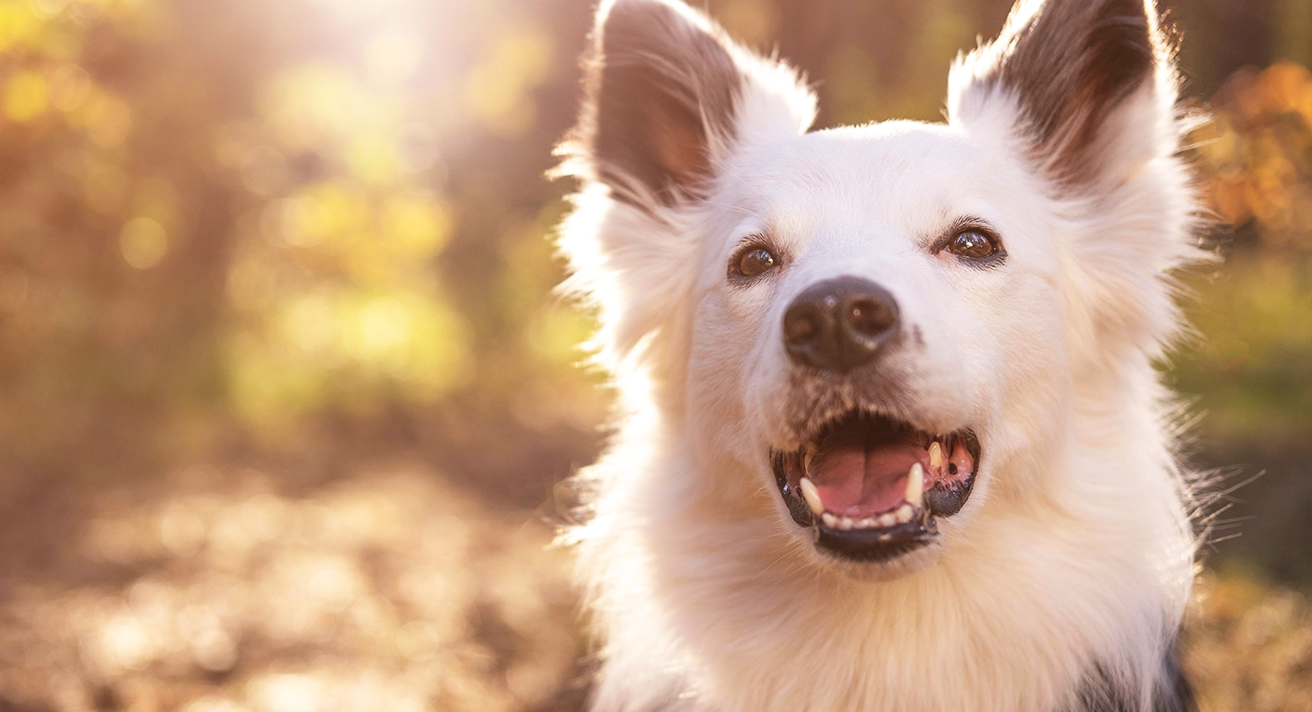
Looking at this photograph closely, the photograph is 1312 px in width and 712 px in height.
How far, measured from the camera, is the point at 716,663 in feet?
9.84

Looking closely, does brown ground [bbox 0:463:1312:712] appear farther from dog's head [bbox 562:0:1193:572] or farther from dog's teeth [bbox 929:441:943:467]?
dog's teeth [bbox 929:441:943:467]

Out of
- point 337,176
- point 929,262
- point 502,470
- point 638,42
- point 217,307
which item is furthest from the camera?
point 337,176

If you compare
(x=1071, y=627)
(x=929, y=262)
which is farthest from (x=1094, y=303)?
(x=1071, y=627)

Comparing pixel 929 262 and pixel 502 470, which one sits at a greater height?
pixel 929 262

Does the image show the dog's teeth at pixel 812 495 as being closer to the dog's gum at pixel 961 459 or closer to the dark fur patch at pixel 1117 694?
the dog's gum at pixel 961 459

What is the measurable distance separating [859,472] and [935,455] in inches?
8.3

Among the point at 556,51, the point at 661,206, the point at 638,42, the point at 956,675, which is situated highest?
the point at 556,51

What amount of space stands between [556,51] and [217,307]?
20.4ft

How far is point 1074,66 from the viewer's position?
3.17 m

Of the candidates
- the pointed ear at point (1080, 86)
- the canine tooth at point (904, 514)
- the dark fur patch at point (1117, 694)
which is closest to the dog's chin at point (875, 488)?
the canine tooth at point (904, 514)

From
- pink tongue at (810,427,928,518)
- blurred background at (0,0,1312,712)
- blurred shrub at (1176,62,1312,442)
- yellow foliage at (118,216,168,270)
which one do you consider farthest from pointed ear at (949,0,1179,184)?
yellow foliage at (118,216,168,270)

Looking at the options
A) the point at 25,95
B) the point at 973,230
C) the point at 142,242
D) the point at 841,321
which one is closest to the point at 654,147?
the point at 973,230

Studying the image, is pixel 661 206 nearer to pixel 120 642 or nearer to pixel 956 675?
pixel 956 675

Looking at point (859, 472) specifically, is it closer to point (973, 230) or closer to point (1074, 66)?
point (973, 230)
